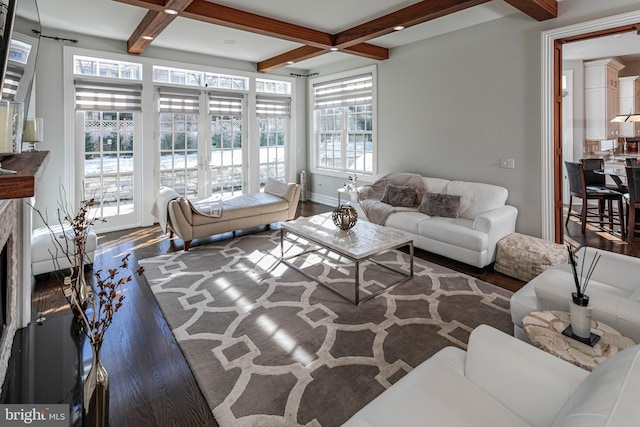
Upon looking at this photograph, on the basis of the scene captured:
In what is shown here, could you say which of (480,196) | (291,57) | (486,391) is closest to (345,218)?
(480,196)

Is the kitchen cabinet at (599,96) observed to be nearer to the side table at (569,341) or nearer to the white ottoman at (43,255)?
the side table at (569,341)

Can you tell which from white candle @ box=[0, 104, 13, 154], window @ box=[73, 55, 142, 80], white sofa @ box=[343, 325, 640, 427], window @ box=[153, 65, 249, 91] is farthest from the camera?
window @ box=[153, 65, 249, 91]

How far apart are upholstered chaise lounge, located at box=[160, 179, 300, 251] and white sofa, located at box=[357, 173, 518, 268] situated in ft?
5.76

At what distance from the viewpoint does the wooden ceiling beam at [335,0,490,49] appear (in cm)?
352

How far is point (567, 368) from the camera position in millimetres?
1286

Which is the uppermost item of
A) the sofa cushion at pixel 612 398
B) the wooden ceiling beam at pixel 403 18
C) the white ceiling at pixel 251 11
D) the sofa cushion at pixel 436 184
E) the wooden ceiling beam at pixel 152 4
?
the white ceiling at pixel 251 11

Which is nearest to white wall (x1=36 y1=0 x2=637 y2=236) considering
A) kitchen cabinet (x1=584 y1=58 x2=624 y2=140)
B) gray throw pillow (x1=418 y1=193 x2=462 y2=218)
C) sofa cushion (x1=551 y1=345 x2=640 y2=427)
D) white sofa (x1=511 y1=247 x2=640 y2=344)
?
gray throw pillow (x1=418 y1=193 x2=462 y2=218)

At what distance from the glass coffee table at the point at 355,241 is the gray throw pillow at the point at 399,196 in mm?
1169

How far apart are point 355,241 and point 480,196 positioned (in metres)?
2.01

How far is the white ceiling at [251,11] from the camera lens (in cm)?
388

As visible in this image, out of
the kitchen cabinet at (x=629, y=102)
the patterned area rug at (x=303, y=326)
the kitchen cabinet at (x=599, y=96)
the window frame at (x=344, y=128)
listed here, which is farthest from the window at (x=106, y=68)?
the kitchen cabinet at (x=629, y=102)

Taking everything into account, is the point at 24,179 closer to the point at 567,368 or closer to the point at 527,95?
the point at 567,368

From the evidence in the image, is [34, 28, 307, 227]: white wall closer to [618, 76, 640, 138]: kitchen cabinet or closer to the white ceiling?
the white ceiling

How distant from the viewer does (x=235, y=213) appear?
5000 mm
